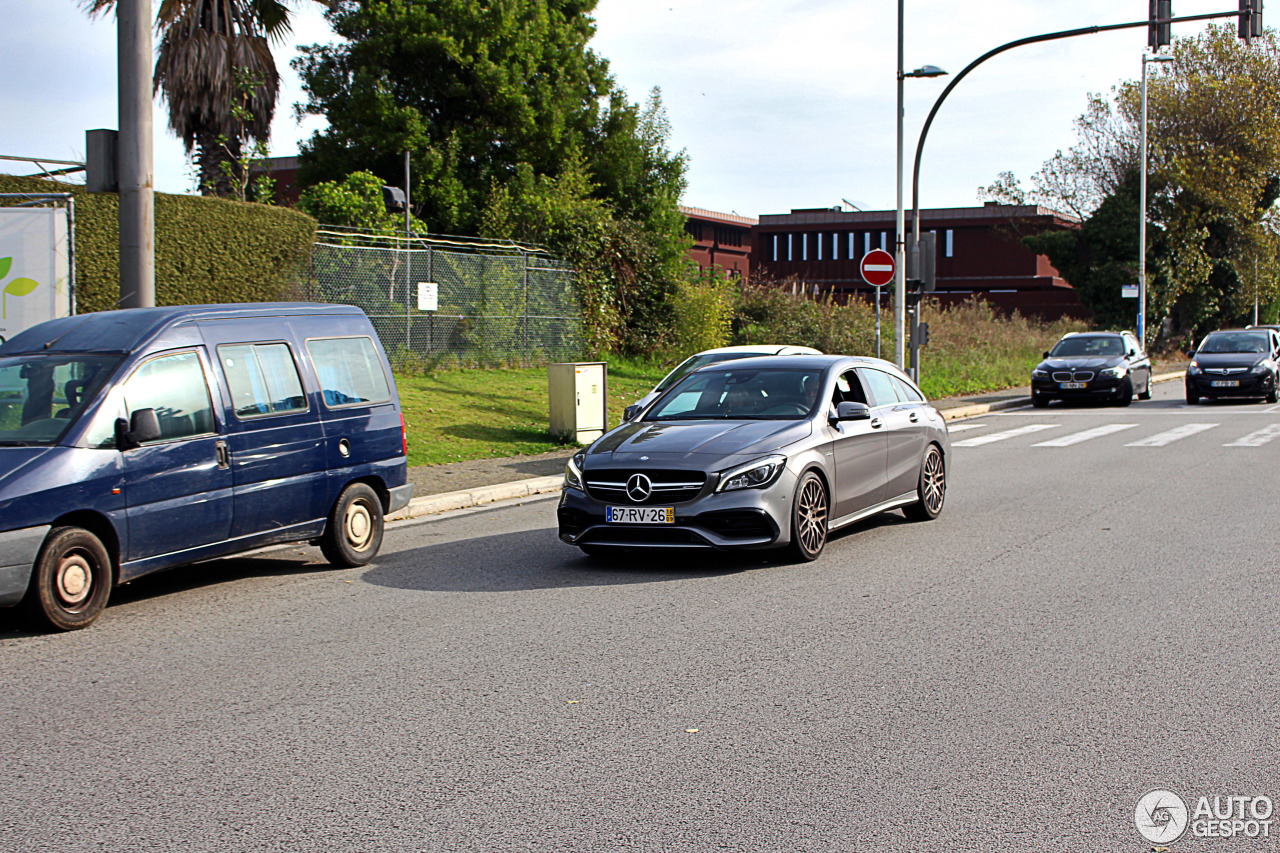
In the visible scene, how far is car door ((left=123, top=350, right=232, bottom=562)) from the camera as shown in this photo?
7.50 m

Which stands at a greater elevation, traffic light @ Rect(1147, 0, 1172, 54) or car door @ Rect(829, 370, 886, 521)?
traffic light @ Rect(1147, 0, 1172, 54)

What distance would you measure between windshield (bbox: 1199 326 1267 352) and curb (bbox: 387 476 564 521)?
2049 centimetres

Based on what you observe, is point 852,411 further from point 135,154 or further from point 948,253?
point 948,253

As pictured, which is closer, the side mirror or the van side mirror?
the van side mirror

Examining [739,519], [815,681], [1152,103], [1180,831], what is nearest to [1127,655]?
[815,681]

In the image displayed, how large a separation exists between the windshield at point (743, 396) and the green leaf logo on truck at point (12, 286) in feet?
26.8

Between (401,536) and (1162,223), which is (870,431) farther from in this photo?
(1162,223)

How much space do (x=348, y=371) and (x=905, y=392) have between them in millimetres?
5042

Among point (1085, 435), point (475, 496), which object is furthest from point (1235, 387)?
point (475, 496)

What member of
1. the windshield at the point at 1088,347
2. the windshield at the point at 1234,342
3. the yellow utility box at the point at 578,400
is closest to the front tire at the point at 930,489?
the yellow utility box at the point at 578,400

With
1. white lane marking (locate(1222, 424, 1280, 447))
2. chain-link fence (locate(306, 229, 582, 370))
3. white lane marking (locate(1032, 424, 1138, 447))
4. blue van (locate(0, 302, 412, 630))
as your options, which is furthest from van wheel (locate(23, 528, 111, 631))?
white lane marking (locate(1222, 424, 1280, 447))

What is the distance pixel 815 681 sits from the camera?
18.9ft

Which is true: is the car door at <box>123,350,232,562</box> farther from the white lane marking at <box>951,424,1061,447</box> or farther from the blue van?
the white lane marking at <box>951,424,1061,447</box>

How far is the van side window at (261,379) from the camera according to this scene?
841cm
